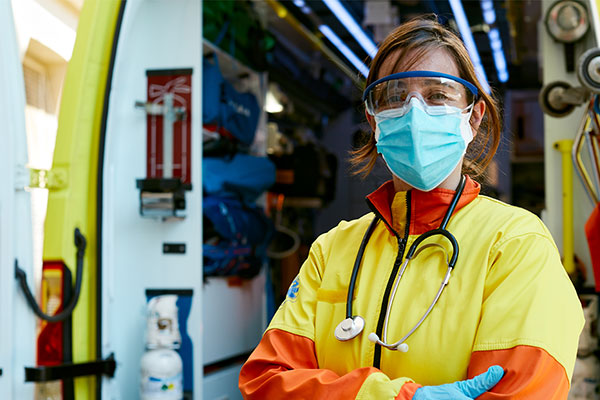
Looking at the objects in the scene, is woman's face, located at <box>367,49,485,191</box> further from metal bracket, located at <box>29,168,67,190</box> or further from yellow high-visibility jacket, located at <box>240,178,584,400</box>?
metal bracket, located at <box>29,168,67,190</box>

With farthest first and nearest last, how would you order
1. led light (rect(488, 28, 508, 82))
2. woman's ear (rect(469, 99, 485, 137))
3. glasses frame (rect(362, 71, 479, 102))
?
led light (rect(488, 28, 508, 82)) < woman's ear (rect(469, 99, 485, 137)) < glasses frame (rect(362, 71, 479, 102))

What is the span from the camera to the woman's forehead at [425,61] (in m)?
1.42

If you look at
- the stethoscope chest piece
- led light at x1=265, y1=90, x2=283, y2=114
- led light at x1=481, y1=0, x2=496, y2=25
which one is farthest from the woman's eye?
led light at x1=265, y1=90, x2=283, y2=114

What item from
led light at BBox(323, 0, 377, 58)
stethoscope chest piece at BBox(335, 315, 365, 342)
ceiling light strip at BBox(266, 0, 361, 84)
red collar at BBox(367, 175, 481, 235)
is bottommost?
stethoscope chest piece at BBox(335, 315, 365, 342)

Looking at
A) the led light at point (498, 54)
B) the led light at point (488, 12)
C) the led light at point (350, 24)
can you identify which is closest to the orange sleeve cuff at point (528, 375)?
the led light at point (350, 24)

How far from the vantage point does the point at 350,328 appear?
1339 millimetres

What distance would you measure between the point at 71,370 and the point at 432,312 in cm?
185

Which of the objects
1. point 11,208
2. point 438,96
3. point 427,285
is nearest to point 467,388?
point 427,285

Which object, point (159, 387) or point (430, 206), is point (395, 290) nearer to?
point (430, 206)

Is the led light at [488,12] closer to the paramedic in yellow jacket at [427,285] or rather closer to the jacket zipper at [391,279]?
the paramedic in yellow jacket at [427,285]

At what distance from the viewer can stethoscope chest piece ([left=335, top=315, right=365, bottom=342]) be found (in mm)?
1334

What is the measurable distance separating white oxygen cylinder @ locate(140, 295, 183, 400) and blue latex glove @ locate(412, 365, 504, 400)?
2.05 metres

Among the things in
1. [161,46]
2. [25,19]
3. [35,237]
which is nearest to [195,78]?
[161,46]

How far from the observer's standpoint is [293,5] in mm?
5105
